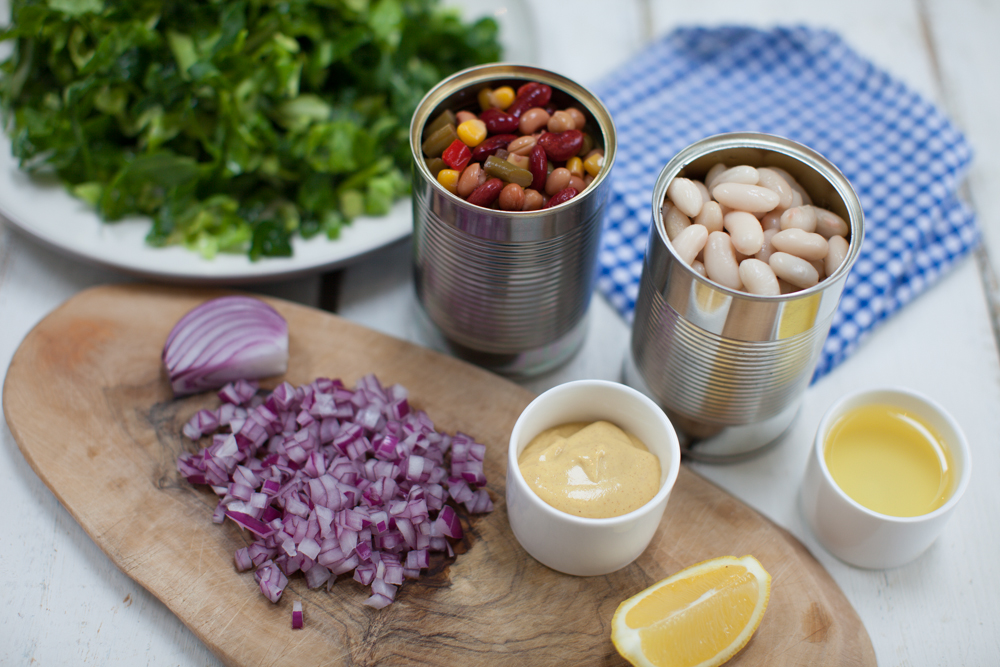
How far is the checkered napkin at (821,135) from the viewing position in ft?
7.55

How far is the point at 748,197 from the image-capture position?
1.66 metres

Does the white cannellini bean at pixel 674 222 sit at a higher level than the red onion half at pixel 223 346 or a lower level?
higher

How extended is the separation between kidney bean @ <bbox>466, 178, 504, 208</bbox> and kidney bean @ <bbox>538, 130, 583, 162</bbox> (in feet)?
0.47

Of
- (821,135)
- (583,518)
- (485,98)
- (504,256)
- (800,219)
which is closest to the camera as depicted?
(583,518)

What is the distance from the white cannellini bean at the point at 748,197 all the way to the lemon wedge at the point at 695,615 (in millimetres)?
695

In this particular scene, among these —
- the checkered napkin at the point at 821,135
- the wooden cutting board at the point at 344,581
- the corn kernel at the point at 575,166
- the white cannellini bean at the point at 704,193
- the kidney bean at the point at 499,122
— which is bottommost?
the wooden cutting board at the point at 344,581

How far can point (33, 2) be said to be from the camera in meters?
2.21

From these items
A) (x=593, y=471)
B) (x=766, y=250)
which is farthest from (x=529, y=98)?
(x=593, y=471)

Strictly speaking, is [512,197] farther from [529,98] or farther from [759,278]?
[759,278]

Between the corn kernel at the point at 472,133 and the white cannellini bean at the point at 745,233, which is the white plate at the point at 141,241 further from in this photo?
the white cannellini bean at the point at 745,233

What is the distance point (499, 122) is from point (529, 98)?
0.10 m

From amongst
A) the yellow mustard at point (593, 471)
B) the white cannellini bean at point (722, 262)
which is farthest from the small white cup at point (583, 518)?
the white cannellini bean at point (722, 262)

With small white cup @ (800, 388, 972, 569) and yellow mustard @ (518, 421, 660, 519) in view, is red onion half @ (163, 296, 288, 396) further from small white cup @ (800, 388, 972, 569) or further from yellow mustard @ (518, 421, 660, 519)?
small white cup @ (800, 388, 972, 569)

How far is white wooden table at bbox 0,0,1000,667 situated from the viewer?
67.9 inches
